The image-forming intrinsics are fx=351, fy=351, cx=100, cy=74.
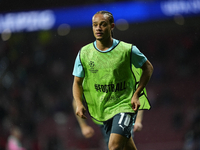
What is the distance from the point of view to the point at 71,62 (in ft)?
61.7

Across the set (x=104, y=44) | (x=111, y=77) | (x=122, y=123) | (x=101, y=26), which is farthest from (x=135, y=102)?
(x=101, y=26)

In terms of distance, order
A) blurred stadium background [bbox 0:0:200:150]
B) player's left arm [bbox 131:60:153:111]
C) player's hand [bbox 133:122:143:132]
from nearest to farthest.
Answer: player's left arm [bbox 131:60:153:111]
player's hand [bbox 133:122:143:132]
blurred stadium background [bbox 0:0:200:150]

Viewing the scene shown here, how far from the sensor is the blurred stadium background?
1459 centimetres

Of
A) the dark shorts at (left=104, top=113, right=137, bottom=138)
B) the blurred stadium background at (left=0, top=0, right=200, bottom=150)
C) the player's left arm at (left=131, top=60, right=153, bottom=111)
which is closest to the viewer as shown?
the dark shorts at (left=104, top=113, right=137, bottom=138)

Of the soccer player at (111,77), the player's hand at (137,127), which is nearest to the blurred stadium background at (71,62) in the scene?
the player's hand at (137,127)

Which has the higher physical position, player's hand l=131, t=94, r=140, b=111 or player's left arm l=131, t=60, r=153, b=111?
player's left arm l=131, t=60, r=153, b=111

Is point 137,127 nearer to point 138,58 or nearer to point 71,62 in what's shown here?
point 138,58

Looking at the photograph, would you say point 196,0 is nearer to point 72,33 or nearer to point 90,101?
point 72,33

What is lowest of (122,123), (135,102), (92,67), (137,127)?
(137,127)

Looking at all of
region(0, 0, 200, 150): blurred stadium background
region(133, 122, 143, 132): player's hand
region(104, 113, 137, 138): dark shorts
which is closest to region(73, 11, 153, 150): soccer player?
region(104, 113, 137, 138): dark shorts

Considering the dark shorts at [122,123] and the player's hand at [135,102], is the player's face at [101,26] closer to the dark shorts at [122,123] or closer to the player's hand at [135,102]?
the player's hand at [135,102]

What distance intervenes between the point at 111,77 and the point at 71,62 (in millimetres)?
15043

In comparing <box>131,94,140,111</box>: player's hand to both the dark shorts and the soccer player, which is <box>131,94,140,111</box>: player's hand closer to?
the soccer player

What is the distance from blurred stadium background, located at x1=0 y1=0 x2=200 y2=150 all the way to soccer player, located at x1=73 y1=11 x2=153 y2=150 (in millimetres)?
9096
